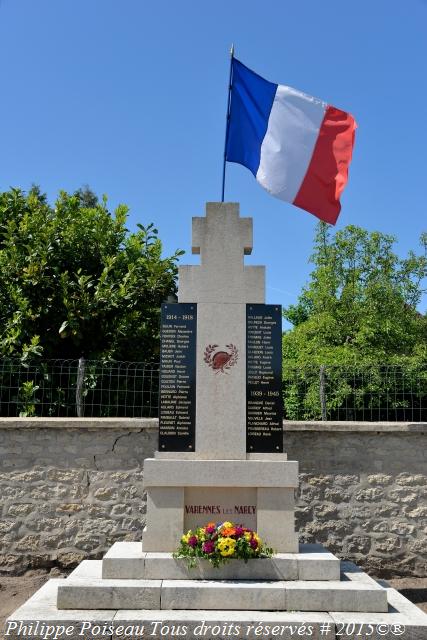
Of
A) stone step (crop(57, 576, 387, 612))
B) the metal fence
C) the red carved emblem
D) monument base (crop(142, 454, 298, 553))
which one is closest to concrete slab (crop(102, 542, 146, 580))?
stone step (crop(57, 576, 387, 612))

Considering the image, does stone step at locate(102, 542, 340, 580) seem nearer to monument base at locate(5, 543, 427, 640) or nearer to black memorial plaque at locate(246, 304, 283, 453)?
monument base at locate(5, 543, 427, 640)

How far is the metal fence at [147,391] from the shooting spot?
776cm

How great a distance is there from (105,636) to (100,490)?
2663 millimetres

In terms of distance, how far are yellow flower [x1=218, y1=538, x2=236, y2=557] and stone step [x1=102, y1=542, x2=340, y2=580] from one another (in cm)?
19

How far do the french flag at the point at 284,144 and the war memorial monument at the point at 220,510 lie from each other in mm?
687

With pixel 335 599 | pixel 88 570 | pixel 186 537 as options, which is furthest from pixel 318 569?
pixel 88 570

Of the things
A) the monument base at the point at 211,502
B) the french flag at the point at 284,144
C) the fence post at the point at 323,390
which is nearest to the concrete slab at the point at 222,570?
the monument base at the point at 211,502

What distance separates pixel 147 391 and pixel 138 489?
4.30 ft

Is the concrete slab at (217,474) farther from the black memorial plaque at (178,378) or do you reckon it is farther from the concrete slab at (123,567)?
the concrete slab at (123,567)

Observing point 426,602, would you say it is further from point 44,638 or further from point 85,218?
point 85,218

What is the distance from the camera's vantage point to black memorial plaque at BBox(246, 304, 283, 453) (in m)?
6.07

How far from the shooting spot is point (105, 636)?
478cm

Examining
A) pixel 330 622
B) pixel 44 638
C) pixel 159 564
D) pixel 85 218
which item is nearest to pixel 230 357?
pixel 159 564

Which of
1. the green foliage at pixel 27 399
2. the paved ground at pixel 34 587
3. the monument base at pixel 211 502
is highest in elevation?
the green foliage at pixel 27 399
